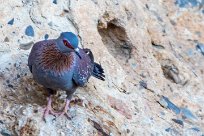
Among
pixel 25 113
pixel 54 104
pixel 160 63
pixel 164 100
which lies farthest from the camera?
pixel 160 63

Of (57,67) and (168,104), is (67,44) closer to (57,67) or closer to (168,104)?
(57,67)

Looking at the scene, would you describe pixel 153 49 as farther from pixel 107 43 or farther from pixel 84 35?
pixel 84 35

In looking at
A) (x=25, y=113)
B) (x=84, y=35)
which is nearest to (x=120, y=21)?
(x=84, y=35)

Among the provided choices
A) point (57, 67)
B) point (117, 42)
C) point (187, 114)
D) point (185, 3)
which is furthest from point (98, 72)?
point (185, 3)

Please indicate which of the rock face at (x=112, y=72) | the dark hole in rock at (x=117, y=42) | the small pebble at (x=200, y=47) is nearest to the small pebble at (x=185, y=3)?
the rock face at (x=112, y=72)

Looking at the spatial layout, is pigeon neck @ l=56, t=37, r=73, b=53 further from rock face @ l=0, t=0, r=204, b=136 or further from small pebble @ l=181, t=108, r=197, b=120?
small pebble @ l=181, t=108, r=197, b=120

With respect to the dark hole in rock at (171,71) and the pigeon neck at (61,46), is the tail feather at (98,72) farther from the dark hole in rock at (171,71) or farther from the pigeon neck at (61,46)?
the dark hole in rock at (171,71)
